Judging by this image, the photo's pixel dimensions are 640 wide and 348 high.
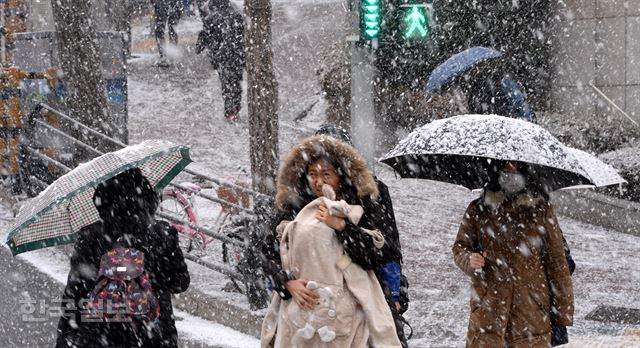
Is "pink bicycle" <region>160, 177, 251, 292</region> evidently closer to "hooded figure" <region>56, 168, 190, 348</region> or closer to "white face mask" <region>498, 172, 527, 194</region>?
"white face mask" <region>498, 172, 527, 194</region>

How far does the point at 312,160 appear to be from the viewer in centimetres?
559

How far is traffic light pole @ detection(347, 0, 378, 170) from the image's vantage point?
11.9m

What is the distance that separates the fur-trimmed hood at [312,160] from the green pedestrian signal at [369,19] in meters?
6.37

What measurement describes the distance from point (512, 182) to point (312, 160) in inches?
57.6

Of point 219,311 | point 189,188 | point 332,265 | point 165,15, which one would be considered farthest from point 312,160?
point 165,15

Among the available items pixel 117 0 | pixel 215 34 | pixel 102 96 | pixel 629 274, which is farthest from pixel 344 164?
pixel 117 0

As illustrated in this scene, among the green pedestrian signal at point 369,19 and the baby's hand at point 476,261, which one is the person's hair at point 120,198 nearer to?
the baby's hand at point 476,261

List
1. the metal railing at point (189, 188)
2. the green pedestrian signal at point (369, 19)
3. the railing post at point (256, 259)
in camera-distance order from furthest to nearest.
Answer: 1. the green pedestrian signal at point (369, 19)
2. the metal railing at point (189, 188)
3. the railing post at point (256, 259)

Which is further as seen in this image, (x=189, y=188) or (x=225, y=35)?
(x=225, y=35)

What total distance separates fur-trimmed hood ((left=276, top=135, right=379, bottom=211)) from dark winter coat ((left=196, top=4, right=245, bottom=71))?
524 inches

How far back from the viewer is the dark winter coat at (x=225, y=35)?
18906 millimetres

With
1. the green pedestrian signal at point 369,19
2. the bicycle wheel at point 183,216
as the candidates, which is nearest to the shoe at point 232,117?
the bicycle wheel at point 183,216

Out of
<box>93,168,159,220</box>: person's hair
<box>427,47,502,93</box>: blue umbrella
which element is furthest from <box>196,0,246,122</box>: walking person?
<box>93,168,159,220</box>: person's hair

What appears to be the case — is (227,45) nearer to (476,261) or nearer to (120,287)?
(476,261)
